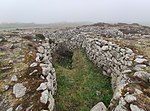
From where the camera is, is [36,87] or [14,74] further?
[14,74]

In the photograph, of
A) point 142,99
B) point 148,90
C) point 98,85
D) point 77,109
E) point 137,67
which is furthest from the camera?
point 98,85

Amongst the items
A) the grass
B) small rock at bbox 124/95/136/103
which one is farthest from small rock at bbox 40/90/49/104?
small rock at bbox 124/95/136/103

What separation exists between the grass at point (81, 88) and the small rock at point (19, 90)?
2.27 metres

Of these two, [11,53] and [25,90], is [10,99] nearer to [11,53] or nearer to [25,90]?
[25,90]

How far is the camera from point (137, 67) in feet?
53.0

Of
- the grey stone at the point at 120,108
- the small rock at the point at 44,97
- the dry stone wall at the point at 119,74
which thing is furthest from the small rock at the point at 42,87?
the grey stone at the point at 120,108

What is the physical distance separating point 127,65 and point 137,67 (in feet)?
4.85

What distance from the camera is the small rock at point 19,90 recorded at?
548 inches

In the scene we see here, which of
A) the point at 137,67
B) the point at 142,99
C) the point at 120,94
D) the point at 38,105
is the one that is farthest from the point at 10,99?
the point at 137,67

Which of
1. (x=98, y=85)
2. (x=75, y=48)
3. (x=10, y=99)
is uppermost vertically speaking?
(x=10, y=99)

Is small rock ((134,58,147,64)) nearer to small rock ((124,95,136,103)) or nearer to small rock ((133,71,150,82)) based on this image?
small rock ((133,71,150,82))

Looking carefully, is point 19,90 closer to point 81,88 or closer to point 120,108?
point 81,88

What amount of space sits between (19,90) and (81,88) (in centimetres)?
520

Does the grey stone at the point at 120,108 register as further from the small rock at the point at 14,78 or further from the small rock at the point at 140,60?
the small rock at the point at 14,78
